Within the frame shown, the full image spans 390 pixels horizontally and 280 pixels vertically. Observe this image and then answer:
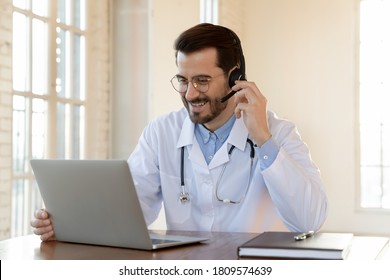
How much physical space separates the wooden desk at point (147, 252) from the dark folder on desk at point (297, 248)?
0.04m

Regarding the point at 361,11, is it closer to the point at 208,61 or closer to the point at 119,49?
the point at 119,49

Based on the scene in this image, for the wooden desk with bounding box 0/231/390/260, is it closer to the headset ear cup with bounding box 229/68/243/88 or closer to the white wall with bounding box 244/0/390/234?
the headset ear cup with bounding box 229/68/243/88

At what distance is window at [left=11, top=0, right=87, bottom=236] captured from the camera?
12.9 ft

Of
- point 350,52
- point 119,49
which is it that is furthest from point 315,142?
point 119,49

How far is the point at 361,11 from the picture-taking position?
7.75m

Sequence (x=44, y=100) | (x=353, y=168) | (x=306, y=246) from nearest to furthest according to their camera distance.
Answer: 1. (x=306, y=246)
2. (x=44, y=100)
3. (x=353, y=168)

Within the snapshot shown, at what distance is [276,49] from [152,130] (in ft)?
19.1

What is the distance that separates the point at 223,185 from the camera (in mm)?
2316

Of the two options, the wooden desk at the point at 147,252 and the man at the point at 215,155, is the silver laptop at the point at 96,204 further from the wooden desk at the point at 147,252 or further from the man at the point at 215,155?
the man at the point at 215,155

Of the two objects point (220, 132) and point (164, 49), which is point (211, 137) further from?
point (164, 49)

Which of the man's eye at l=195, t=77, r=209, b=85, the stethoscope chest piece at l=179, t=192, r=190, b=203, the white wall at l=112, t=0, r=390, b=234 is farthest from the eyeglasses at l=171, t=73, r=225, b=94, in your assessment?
the white wall at l=112, t=0, r=390, b=234

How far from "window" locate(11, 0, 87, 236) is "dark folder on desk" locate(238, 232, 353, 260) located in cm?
256

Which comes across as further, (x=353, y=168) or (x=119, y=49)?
(x=353, y=168)

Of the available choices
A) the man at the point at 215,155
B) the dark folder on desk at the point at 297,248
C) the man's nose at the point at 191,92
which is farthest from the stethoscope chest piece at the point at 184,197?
the dark folder on desk at the point at 297,248
